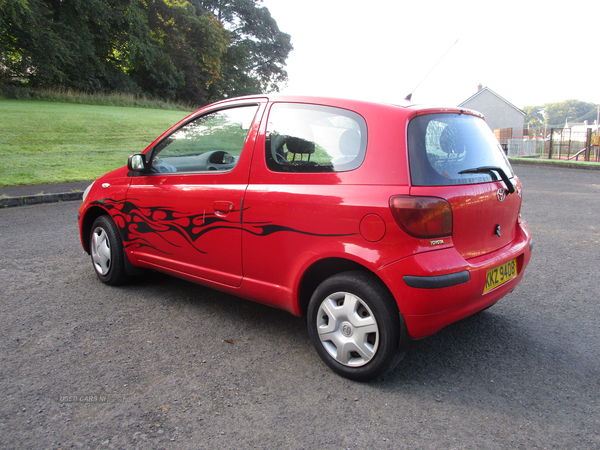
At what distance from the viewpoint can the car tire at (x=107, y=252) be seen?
4219mm

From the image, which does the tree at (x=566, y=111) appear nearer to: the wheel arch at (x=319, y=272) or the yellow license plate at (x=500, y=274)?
the yellow license plate at (x=500, y=274)

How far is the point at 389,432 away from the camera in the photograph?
2.23 m

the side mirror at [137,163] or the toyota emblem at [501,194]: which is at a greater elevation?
the side mirror at [137,163]

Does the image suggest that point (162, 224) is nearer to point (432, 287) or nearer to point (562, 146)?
point (432, 287)

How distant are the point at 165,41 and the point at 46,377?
5083 cm

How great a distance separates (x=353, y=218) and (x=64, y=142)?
1751 cm

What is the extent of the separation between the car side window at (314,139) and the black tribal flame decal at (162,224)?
43cm

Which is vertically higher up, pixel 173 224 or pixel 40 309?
pixel 173 224

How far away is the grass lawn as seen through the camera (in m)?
12.6

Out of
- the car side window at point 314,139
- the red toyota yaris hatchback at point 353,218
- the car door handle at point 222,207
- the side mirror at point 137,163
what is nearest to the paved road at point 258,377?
the red toyota yaris hatchback at point 353,218

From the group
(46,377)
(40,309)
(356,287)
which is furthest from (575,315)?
(40,309)

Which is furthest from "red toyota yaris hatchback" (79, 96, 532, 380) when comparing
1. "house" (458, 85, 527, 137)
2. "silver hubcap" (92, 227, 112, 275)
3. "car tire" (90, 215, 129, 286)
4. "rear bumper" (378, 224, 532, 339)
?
"house" (458, 85, 527, 137)

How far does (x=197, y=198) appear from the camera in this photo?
3.43 metres

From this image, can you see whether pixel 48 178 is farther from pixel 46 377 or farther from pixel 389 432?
pixel 389 432
